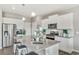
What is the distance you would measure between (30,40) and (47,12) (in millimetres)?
667

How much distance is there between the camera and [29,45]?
1640 mm

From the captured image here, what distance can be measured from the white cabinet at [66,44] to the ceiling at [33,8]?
61 cm

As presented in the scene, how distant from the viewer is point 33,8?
162 cm

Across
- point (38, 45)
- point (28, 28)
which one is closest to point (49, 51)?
point (38, 45)

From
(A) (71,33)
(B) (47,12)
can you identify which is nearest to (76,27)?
(A) (71,33)

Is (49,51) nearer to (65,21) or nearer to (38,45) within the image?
(38,45)

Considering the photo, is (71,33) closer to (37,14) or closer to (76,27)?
(76,27)

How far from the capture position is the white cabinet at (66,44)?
5.11ft

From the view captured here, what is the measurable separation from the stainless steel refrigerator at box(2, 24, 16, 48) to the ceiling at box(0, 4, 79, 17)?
303mm

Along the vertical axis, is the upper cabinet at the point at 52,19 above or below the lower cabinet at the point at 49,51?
above

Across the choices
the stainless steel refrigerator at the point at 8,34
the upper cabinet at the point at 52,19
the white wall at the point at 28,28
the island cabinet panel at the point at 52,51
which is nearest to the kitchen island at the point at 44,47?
the island cabinet panel at the point at 52,51

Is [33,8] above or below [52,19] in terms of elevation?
above

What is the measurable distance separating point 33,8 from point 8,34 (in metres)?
0.73

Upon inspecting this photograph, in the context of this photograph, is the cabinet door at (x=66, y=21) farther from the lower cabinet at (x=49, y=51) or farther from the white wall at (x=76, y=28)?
the lower cabinet at (x=49, y=51)
